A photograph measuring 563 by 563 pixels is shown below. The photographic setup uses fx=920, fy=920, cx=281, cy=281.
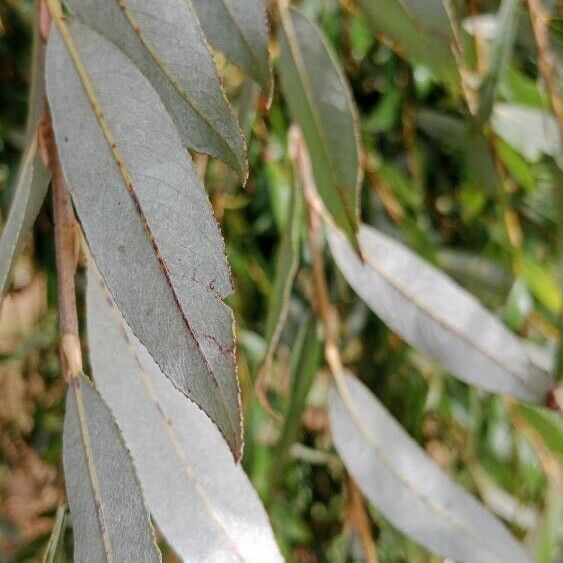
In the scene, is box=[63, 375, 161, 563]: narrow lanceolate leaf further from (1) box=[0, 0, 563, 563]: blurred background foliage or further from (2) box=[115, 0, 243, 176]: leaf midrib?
(1) box=[0, 0, 563, 563]: blurred background foliage

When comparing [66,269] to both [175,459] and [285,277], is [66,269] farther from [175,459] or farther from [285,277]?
[285,277]

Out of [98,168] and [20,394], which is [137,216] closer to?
[98,168]

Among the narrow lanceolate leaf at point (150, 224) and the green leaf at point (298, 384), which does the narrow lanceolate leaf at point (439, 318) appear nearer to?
the green leaf at point (298, 384)

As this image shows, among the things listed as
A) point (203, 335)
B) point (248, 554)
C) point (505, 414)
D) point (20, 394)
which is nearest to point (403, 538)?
point (505, 414)

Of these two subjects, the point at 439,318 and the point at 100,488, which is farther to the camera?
the point at 439,318

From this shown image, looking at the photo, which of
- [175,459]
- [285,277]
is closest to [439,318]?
[285,277]

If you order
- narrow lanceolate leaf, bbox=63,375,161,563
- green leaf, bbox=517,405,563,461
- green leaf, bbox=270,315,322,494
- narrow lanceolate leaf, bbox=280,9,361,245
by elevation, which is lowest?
green leaf, bbox=517,405,563,461

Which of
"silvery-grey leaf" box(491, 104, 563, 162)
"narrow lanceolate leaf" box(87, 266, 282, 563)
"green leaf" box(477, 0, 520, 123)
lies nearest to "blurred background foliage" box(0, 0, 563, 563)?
"silvery-grey leaf" box(491, 104, 563, 162)
